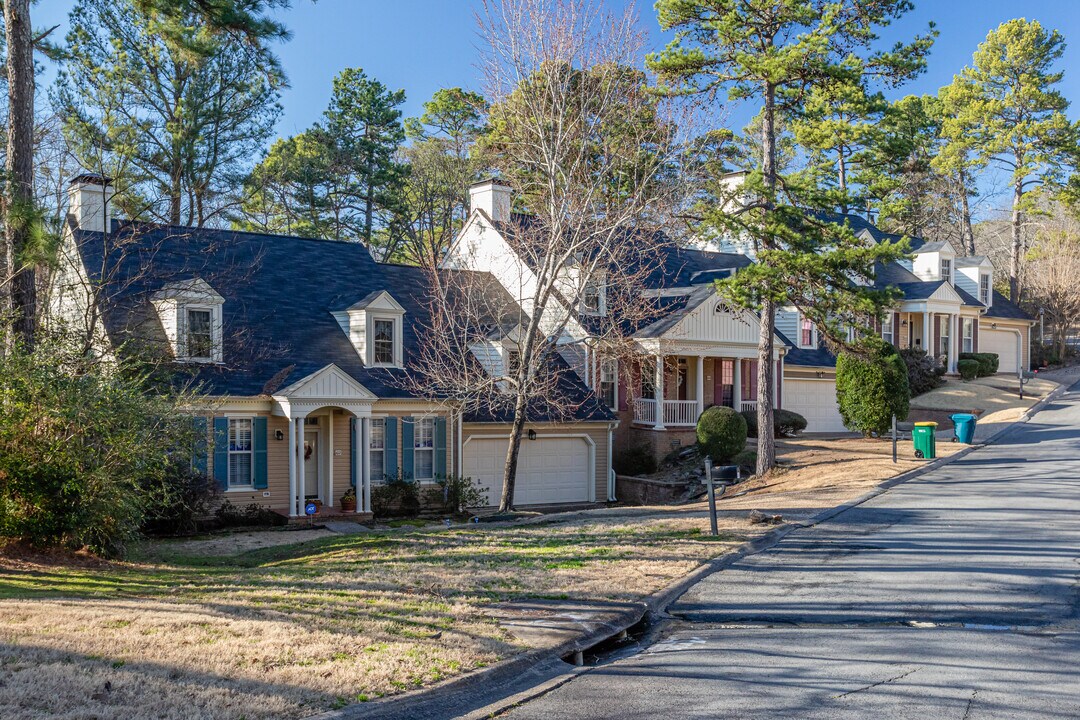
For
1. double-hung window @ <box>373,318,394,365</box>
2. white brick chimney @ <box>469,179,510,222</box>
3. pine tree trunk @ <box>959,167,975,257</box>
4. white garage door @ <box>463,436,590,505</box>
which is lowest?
white garage door @ <box>463,436,590,505</box>

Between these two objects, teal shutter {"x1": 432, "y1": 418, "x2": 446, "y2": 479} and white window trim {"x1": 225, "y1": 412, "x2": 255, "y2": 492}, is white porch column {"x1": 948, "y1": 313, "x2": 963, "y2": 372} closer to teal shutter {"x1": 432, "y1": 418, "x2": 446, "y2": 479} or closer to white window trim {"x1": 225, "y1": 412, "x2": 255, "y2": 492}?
teal shutter {"x1": 432, "y1": 418, "x2": 446, "y2": 479}

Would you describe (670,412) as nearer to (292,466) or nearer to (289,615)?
(292,466)

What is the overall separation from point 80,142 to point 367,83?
77.1ft

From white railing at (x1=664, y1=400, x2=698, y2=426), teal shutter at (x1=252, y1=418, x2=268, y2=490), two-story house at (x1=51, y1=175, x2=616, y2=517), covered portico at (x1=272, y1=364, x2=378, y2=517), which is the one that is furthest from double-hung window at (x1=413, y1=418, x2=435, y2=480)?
white railing at (x1=664, y1=400, x2=698, y2=426)

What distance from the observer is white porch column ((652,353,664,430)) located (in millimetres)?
26219

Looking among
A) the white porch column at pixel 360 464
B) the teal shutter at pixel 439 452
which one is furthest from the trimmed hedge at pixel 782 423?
the white porch column at pixel 360 464

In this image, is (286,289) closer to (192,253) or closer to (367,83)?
(192,253)

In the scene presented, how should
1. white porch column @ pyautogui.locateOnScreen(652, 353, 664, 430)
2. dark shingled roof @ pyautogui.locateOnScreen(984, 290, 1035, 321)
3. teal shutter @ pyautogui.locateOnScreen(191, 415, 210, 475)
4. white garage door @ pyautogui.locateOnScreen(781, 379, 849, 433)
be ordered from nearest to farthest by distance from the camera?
1. teal shutter @ pyautogui.locateOnScreen(191, 415, 210, 475)
2. white porch column @ pyautogui.locateOnScreen(652, 353, 664, 430)
3. white garage door @ pyautogui.locateOnScreen(781, 379, 849, 433)
4. dark shingled roof @ pyautogui.locateOnScreen(984, 290, 1035, 321)

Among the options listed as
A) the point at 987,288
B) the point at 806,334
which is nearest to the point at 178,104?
the point at 806,334

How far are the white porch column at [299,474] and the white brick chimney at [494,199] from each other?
431 inches

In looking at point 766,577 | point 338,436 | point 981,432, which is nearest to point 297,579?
point 766,577

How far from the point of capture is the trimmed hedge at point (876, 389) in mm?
26344

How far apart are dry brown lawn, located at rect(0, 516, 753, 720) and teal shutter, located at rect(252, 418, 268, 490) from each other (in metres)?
5.28

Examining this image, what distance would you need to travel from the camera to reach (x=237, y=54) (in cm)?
3266
